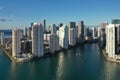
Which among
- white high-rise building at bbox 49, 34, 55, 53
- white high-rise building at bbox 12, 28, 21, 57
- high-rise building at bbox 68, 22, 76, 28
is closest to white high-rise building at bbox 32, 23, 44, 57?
white high-rise building at bbox 12, 28, 21, 57

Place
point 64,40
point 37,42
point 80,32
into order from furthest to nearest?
point 80,32 < point 64,40 < point 37,42

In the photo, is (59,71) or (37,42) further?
(37,42)

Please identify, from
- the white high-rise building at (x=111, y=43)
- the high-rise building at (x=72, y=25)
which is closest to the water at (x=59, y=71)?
the white high-rise building at (x=111, y=43)

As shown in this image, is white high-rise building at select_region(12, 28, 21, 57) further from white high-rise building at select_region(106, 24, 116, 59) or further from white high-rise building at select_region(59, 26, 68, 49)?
white high-rise building at select_region(106, 24, 116, 59)

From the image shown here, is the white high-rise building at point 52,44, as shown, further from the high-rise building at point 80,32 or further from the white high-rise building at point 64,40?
the high-rise building at point 80,32

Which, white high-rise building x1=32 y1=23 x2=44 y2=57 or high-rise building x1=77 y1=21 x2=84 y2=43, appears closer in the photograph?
white high-rise building x1=32 y1=23 x2=44 y2=57

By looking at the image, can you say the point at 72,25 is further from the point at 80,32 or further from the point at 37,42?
the point at 37,42

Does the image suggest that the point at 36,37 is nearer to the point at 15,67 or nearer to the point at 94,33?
the point at 15,67

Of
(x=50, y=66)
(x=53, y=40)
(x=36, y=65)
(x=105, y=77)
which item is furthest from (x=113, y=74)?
(x=53, y=40)

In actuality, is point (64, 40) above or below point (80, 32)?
below

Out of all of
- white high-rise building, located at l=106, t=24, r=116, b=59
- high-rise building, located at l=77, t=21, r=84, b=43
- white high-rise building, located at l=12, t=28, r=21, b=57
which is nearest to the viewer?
white high-rise building, located at l=106, t=24, r=116, b=59

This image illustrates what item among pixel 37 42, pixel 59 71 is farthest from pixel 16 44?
pixel 59 71
